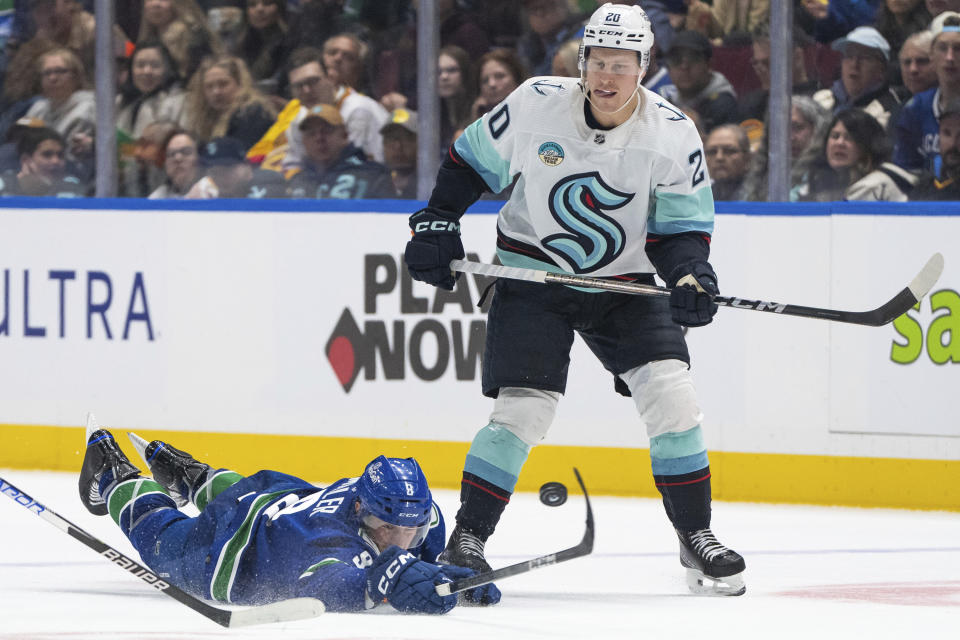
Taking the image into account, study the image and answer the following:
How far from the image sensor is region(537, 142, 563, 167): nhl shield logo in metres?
3.81

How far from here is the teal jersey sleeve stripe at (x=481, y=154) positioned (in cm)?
396

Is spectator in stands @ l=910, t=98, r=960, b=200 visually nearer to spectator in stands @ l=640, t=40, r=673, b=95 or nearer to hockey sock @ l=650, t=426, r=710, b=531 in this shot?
spectator in stands @ l=640, t=40, r=673, b=95

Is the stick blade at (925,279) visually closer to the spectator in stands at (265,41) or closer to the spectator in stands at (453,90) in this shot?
the spectator in stands at (453,90)

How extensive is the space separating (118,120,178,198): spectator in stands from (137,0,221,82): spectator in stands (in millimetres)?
264

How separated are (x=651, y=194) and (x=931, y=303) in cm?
175

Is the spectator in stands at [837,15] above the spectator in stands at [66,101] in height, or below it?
above

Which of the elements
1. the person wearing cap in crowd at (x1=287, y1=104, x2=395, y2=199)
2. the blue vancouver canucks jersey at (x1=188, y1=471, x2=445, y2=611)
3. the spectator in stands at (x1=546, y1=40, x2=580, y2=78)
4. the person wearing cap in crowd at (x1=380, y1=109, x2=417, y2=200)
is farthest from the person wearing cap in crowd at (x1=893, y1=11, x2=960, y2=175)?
the blue vancouver canucks jersey at (x1=188, y1=471, x2=445, y2=611)

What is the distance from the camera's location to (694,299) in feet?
12.0

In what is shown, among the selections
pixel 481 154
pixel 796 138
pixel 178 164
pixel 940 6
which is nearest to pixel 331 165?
pixel 178 164

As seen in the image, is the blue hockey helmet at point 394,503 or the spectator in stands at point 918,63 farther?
the spectator in stands at point 918,63

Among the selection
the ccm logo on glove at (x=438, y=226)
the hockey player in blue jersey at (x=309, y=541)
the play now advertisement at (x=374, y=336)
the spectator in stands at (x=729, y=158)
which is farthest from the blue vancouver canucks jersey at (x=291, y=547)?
the spectator in stands at (x=729, y=158)

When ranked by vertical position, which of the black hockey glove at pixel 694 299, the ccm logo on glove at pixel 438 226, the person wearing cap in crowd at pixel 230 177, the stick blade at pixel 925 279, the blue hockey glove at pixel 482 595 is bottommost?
the blue hockey glove at pixel 482 595

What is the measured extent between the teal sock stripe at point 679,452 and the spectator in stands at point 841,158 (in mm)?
1917

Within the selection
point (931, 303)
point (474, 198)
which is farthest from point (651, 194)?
point (931, 303)
